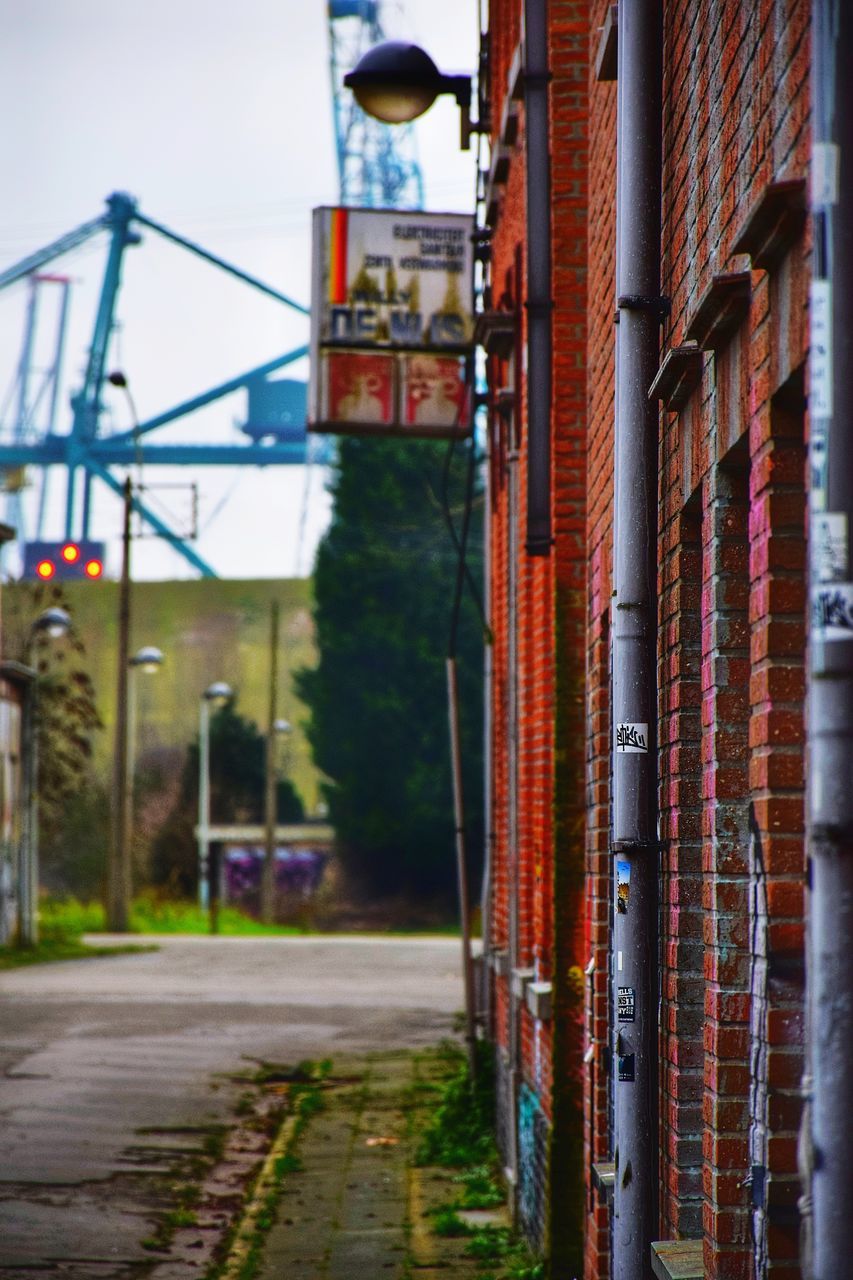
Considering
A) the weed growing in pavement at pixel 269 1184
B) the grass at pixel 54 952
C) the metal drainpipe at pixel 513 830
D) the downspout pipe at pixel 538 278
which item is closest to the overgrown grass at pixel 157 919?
the grass at pixel 54 952

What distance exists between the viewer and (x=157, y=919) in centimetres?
3762

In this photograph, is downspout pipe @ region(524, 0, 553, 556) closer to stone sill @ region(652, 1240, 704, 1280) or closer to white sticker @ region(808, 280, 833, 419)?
stone sill @ region(652, 1240, 704, 1280)

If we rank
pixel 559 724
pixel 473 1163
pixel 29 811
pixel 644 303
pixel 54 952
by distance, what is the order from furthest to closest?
pixel 29 811 → pixel 54 952 → pixel 473 1163 → pixel 559 724 → pixel 644 303

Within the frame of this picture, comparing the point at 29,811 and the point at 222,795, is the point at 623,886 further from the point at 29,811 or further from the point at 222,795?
the point at 222,795

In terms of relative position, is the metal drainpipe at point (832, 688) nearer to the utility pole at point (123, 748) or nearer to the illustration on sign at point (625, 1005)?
the illustration on sign at point (625, 1005)

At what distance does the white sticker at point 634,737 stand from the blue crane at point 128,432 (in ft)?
172

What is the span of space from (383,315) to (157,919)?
86.4 ft

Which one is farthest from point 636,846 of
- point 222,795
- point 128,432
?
point 128,432

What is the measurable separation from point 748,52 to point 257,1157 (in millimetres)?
8424

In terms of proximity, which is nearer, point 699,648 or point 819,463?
point 819,463

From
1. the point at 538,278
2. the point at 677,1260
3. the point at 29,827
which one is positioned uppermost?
the point at 538,278

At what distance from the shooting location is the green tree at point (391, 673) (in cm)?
3994

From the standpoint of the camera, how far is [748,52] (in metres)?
3.40

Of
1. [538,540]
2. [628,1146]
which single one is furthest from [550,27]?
[628,1146]
